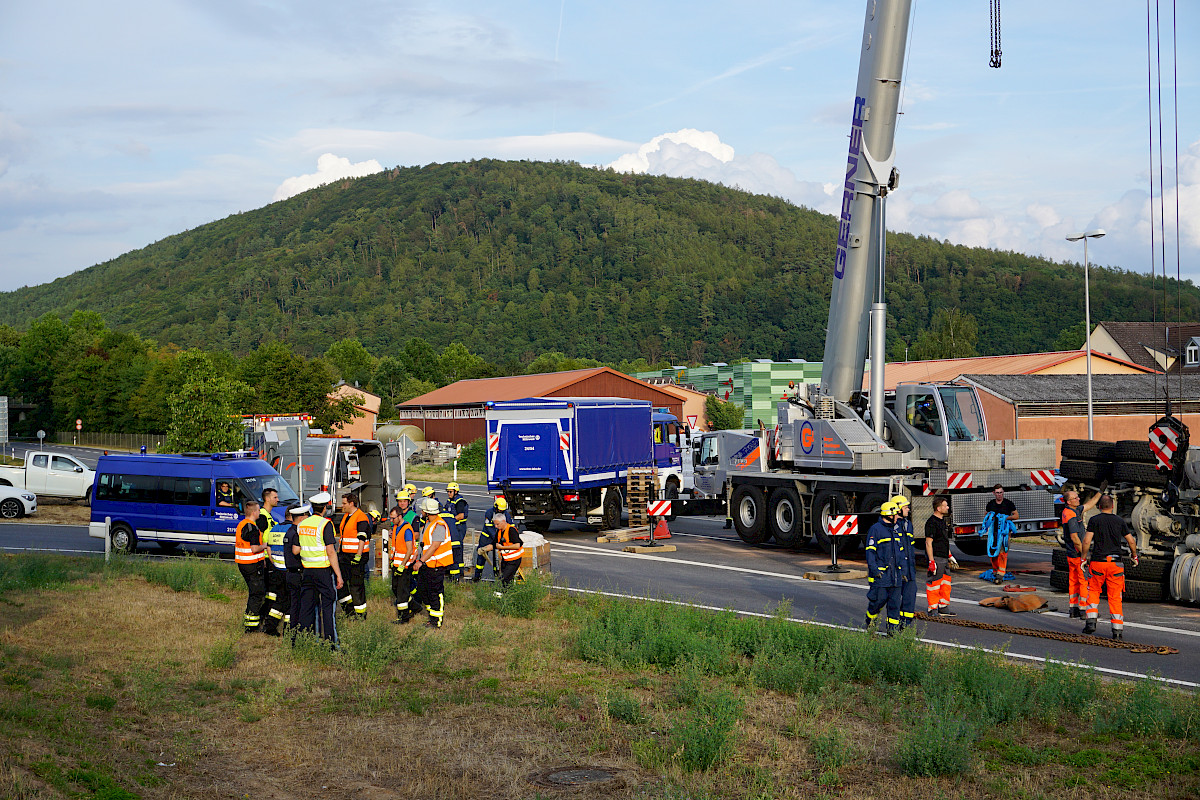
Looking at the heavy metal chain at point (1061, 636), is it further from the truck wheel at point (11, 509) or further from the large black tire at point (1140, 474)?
the truck wheel at point (11, 509)

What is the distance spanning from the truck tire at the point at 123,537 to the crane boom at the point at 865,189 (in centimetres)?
1444

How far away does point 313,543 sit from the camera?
11344 mm

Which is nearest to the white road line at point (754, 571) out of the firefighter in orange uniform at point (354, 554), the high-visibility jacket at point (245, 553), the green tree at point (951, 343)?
the firefighter in orange uniform at point (354, 554)

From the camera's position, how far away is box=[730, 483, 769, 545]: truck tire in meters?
22.2

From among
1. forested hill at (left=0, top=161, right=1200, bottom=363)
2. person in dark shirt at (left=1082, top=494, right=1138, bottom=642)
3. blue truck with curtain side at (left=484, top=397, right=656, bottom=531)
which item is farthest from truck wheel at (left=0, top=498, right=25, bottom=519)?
forested hill at (left=0, top=161, right=1200, bottom=363)

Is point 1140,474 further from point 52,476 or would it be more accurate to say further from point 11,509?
point 52,476

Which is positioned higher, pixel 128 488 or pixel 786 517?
pixel 128 488

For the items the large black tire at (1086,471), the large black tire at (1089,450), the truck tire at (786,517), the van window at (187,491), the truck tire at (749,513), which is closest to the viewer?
the large black tire at (1086,471)

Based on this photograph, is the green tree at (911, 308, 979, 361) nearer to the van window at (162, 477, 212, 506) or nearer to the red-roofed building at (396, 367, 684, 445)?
the red-roofed building at (396, 367, 684, 445)

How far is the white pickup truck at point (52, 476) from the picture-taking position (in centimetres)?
3106


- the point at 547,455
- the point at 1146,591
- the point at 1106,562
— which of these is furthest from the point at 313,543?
the point at 547,455

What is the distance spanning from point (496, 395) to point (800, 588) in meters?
52.4

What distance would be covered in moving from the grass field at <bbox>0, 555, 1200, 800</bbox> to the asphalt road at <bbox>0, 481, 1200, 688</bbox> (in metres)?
1.63

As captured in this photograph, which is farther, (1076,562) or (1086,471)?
(1086,471)
